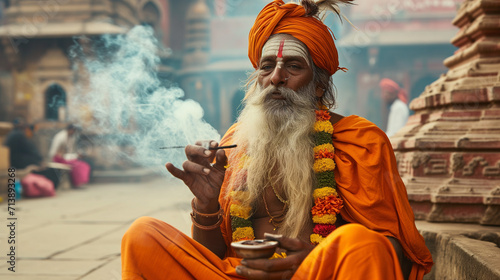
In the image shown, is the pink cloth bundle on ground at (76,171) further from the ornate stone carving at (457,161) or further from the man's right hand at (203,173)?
the man's right hand at (203,173)

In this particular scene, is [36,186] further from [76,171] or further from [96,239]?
[96,239]

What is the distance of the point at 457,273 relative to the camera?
2.43 m

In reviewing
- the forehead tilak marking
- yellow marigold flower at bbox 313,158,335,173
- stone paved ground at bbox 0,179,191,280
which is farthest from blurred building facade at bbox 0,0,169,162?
yellow marigold flower at bbox 313,158,335,173

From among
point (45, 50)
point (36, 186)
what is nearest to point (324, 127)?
point (36, 186)

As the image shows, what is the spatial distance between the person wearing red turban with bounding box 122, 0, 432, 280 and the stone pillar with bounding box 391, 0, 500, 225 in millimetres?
1165

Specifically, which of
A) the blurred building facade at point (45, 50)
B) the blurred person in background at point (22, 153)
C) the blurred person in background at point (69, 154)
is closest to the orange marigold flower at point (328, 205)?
the blurred person in background at point (22, 153)

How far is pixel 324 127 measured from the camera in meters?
2.28

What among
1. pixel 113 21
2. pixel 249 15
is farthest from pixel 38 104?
pixel 249 15

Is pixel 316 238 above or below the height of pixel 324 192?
below

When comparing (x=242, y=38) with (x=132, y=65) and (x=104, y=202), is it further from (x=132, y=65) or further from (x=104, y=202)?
(x=132, y=65)

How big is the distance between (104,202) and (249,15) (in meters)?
14.3

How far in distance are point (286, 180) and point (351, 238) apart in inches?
23.0

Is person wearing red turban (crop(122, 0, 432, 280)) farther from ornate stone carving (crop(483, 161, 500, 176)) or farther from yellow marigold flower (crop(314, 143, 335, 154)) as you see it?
ornate stone carving (crop(483, 161, 500, 176))

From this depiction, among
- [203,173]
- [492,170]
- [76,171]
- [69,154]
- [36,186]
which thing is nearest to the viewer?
[203,173]
